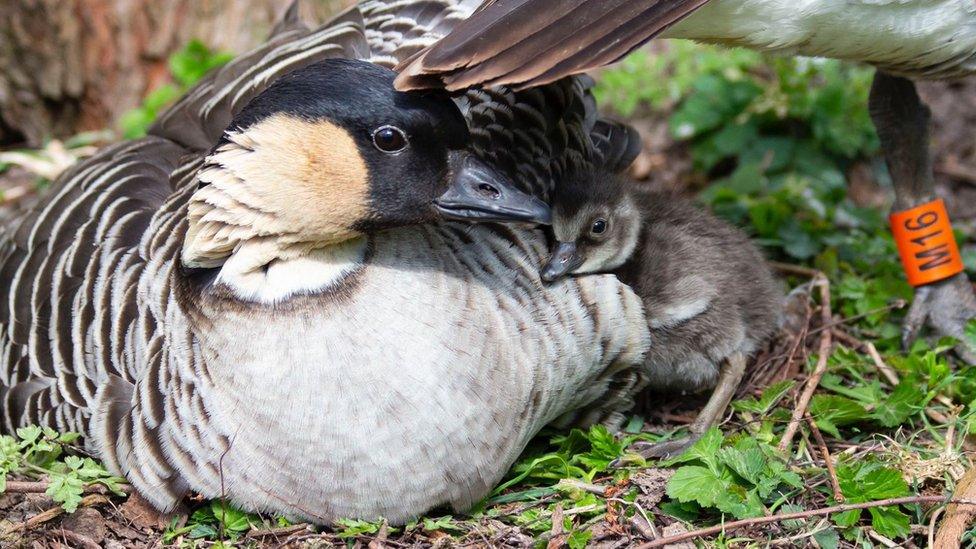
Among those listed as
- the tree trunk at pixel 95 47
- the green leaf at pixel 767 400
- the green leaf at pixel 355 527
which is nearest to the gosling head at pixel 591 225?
the green leaf at pixel 767 400

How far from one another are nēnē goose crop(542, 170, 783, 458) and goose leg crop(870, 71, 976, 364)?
682mm

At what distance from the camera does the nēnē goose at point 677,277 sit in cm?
373

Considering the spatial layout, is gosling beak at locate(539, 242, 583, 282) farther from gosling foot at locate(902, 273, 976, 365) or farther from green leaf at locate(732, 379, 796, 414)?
gosling foot at locate(902, 273, 976, 365)

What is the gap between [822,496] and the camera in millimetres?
3512

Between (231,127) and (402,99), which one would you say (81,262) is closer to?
(231,127)

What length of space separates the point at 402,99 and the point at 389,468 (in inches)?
42.9

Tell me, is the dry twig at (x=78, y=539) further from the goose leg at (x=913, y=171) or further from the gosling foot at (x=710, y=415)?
the goose leg at (x=913, y=171)

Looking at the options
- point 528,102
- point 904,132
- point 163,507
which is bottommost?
point 163,507

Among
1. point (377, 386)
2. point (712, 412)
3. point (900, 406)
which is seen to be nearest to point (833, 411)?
point (900, 406)

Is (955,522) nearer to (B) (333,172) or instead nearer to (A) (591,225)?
(A) (591,225)

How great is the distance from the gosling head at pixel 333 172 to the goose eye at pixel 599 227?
0.62 m

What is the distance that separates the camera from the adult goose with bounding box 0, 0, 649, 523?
2990 mm

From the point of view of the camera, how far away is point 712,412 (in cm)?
396

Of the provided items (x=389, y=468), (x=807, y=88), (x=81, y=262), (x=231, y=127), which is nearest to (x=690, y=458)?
(x=389, y=468)
